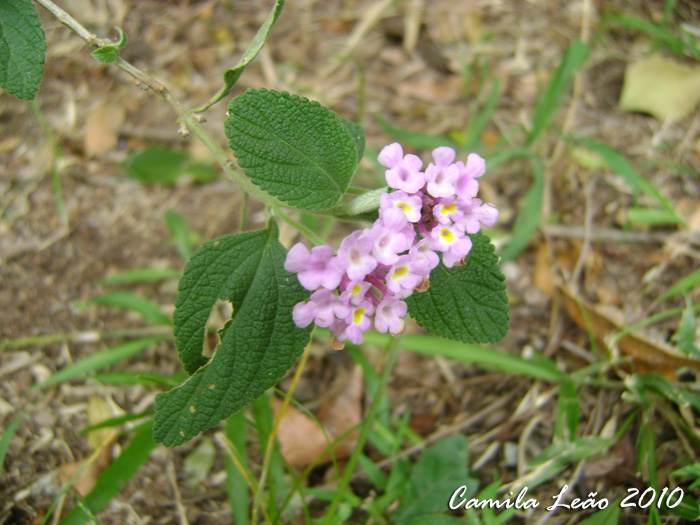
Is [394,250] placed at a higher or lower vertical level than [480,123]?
→ higher

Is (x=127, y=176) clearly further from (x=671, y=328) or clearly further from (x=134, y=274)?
(x=671, y=328)

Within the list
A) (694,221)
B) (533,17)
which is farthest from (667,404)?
(533,17)

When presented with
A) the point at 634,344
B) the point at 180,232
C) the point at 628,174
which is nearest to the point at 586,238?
Result: the point at 628,174

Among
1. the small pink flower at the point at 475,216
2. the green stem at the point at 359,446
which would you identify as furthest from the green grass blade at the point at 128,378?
the small pink flower at the point at 475,216

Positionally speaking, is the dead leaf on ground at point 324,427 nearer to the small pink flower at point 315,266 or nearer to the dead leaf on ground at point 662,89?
the small pink flower at point 315,266

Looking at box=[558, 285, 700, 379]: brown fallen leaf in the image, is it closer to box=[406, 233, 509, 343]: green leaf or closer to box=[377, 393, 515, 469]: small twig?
box=[377, 393, 515, 469]: small twig

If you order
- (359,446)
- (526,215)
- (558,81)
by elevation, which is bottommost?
(359,446)

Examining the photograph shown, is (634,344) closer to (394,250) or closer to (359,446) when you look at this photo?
(359,446)
